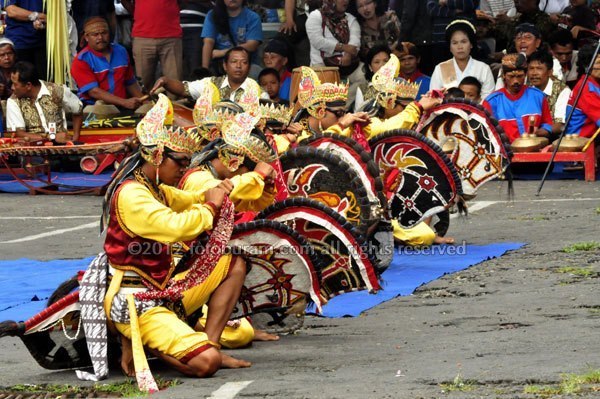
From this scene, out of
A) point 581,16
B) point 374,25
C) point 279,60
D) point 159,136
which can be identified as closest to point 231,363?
point 159,136

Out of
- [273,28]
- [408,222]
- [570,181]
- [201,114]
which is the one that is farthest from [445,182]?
[273,28]

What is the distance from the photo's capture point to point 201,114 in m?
8.52

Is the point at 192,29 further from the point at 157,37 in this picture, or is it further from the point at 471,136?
the point at 471,136

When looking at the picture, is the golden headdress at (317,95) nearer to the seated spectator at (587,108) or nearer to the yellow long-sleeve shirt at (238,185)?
the yellow long-sleeve shirt at (238,185)

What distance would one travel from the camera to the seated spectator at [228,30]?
15508mm

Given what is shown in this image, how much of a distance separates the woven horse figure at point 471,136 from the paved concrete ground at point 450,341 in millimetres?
641

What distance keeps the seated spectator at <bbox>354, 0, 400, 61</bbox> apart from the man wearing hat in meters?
0.87

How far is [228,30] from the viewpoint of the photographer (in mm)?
15586

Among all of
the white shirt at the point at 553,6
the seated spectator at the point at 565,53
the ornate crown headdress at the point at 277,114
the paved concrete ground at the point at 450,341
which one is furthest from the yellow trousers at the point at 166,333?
the white shirt at the point at 553,6

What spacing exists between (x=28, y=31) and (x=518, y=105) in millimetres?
5444

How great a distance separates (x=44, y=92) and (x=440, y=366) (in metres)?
9.19

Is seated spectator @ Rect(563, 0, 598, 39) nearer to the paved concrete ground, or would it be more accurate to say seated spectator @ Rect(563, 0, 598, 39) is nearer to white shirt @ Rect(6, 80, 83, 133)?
→ the paved concrete ground

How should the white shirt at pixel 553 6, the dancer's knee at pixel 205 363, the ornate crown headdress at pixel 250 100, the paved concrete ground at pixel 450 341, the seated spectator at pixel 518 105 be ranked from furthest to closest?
1. the white shirt at pixel 553 6
2. the seated spectator at pixel 518 105
3. the ornate crown headdress at pixel 250 100
4. the dancer's knee at pixel 205 363
5. the paved concrete ground at pixel 450 341

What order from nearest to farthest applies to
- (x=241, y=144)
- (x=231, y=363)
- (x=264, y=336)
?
1. (x=231, y=363)
2. (x=241, y=144)
3. (x=264, y=336)
